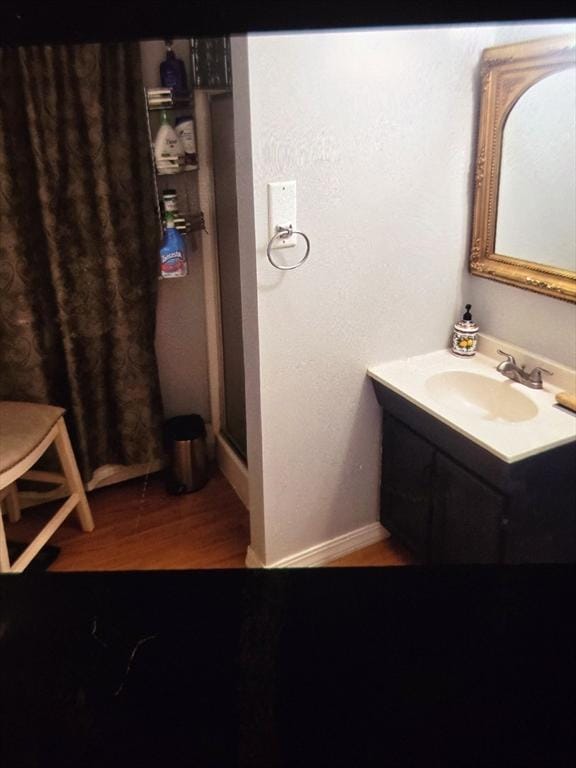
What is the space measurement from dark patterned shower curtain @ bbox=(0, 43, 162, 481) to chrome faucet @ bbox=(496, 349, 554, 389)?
1106 millimetres

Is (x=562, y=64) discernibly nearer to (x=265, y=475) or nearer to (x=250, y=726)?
(x=265, y=475)

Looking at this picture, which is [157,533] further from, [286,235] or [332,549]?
[286,235]

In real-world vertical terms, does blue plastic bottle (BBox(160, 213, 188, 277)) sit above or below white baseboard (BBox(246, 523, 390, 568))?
above

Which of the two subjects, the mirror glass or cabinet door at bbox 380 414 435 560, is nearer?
the mirror glass

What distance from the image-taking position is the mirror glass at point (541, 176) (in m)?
1.31

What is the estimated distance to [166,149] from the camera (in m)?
1.82

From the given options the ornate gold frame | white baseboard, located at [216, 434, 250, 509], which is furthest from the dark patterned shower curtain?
the ornate gold frame

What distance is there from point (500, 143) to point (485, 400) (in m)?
0.62

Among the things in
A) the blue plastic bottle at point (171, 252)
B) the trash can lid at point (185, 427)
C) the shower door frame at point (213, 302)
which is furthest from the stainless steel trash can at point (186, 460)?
the blue plastic bottle at point (171, 252)

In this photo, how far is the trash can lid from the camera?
2.11m

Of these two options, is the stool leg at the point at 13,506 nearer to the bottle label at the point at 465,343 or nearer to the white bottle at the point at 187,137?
the white bottle at the point at 187,137

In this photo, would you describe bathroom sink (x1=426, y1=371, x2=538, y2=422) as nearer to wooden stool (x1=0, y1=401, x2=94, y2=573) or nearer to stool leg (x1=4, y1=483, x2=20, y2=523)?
wooden stool (x1=0, y1=401, x2=94, y2=573)

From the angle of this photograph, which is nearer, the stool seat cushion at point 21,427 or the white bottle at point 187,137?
the stool seat cushion at point 21,427

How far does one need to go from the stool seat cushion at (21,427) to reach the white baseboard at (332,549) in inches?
26.1
